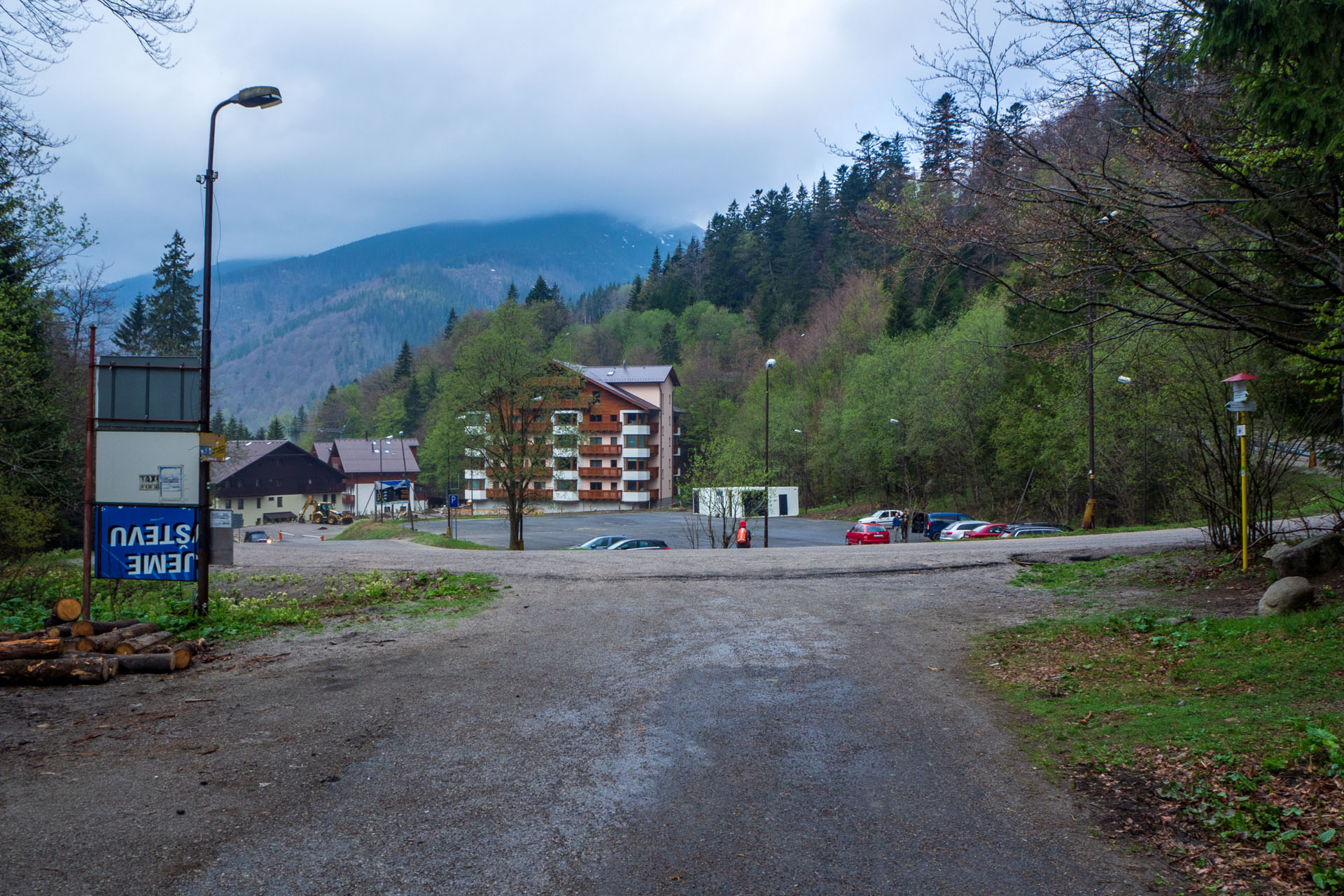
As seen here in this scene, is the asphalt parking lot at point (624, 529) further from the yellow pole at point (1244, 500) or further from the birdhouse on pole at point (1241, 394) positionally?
the birdhouse on pole at point (1241, 394)

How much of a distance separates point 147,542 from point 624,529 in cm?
4777

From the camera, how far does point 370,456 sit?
9831 cm

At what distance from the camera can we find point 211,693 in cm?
792

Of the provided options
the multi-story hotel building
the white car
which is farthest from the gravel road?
the multi-story hotel building

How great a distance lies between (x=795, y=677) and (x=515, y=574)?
8691 mm

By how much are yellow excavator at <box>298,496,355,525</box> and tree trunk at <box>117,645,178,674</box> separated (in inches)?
2890

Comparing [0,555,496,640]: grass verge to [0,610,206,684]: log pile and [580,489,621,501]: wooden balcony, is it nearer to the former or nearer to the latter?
[0,610,206,684]: log pile

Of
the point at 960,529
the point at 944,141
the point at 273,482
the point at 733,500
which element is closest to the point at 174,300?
the point at 273,482

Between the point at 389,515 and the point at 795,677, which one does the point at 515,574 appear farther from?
the point at 389,515

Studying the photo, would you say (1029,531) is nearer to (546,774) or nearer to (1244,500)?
(1244,500)

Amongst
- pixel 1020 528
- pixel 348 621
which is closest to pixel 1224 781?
pixel 348 621

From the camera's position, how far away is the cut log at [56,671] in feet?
26.5

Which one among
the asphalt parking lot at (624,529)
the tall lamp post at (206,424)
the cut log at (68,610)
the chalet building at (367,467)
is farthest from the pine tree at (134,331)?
the cut log at (68,610)

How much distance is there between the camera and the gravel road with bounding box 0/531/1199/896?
4.38 m
